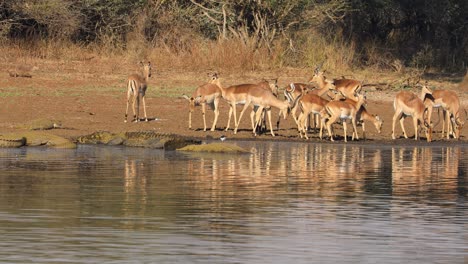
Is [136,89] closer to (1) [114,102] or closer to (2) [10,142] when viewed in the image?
(1) [114,102]

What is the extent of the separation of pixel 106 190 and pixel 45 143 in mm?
5708

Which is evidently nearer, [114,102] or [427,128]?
[427,128]

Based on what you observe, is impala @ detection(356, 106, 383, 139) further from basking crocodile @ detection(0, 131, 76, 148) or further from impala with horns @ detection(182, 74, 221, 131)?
basking crocodile @ detection(0, 131, 76, 148)

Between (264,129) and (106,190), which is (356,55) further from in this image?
(106,190)

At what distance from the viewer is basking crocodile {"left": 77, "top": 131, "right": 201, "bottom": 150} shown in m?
18.0

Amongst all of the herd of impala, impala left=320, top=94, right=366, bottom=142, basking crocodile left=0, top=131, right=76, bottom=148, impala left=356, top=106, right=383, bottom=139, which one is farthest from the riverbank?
basking crocodile left=0, top=131, right=76, bottom=148

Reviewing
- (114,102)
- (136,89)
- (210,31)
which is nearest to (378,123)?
(136,89)

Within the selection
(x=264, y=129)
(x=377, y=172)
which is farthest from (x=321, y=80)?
(x=377, y=172)

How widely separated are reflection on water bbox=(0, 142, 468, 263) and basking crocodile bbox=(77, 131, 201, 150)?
15.2 inches

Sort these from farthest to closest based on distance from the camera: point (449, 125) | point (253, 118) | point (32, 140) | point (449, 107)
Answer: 1. point (449, 125)
2. point (449, 107)
3. point (253, 118)
4. point (32, 140)

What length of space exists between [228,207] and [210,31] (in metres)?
21.2

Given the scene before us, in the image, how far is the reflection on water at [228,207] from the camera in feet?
28.7

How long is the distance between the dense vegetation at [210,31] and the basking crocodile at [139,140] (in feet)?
34.1

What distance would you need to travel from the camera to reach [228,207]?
1132 centimetres
